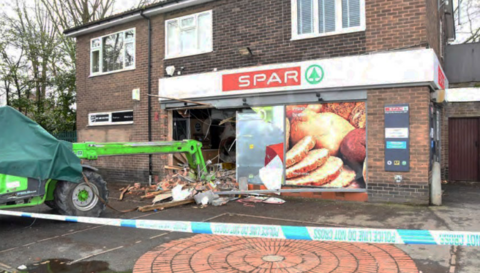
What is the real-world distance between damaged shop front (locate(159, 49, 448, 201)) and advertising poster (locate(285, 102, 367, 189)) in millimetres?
23

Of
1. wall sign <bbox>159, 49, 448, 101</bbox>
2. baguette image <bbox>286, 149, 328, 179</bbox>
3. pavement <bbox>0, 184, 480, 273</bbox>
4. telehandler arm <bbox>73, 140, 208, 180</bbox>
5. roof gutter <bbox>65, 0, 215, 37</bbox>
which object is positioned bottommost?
pavement <bbox>0, 184, 480, 273</bbox>

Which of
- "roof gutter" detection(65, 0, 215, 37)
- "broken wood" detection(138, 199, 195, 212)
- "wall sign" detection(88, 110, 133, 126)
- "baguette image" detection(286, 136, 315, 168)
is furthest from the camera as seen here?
"wall sign" detection(88, 110, 133, 126)

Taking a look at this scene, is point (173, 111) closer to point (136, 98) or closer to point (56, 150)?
point (136, 98)

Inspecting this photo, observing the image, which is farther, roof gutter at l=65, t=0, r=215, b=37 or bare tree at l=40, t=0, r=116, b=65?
bare tree at l=40, t=0, r=116, b=65

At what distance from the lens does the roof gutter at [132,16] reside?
10914 mm

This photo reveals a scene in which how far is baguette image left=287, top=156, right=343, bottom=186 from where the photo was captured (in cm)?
871

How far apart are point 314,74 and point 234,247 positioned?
5308 millimetres

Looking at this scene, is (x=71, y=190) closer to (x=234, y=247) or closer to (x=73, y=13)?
(x=234, y=247)

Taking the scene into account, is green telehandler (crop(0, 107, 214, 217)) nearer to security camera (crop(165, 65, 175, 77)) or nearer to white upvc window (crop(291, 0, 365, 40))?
security camera (crop(165, 65, 175, 77))

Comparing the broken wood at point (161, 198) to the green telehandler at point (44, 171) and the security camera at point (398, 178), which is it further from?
A: the security camera at point (398, 178)

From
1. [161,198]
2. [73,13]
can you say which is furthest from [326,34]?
[73,13]

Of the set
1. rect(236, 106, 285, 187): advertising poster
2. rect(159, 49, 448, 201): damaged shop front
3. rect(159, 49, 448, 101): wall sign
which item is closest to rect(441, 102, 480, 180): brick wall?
rect(159, 49, 448, 101): wall sign

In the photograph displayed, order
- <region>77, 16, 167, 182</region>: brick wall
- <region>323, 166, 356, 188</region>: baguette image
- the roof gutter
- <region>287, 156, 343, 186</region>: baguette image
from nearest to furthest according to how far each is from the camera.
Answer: <region>323, 166, 356, 188</region>: baguette image → <region>287, 156, 343, 186</region>: baguette image → the roof gutter → <region>77, 16, 167, 182</region>: brick wall

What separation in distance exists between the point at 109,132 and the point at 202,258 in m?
9.67
